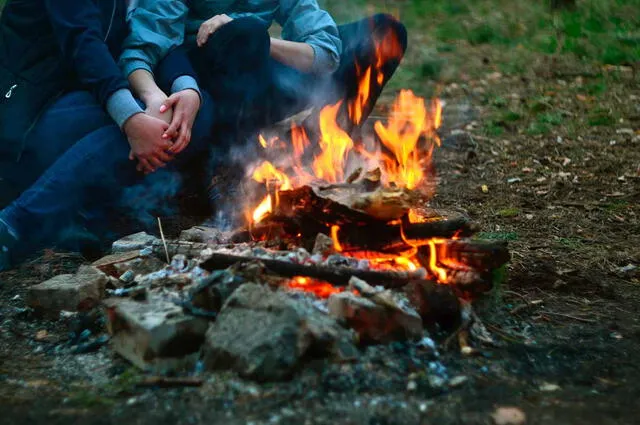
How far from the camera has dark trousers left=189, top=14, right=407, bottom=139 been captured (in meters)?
3.81

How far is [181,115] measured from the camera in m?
3.52

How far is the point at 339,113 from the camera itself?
4.45m

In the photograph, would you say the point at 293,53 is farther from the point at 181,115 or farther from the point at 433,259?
the point at 433,259

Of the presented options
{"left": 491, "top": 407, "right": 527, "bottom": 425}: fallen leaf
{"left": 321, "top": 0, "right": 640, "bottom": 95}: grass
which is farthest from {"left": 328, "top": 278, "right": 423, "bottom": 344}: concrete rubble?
{"left": 321, "top": 0, "right": 640, "bottom": 95}: grass

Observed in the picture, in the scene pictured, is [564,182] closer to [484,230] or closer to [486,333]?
[484,230]

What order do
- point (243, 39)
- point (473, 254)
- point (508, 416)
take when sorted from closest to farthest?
point (508, 416) → point (473, 254) → point (243, 39)

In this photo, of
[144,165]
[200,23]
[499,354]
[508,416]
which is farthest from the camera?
[200,23]

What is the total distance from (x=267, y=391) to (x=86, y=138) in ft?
6.13

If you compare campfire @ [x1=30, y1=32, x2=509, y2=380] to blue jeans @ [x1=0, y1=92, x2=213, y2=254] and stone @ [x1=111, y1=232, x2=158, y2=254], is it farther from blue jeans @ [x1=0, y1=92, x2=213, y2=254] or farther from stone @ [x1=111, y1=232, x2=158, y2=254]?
blue jeans @ [x1=0, y1=92, x2=213, y2=254]

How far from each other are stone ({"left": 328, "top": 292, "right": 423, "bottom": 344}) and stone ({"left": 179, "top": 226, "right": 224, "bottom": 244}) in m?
0.90

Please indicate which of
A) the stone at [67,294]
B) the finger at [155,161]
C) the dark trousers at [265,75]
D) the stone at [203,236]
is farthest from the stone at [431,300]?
the dark trousers at [265,75]

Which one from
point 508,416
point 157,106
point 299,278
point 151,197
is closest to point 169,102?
point 157,106

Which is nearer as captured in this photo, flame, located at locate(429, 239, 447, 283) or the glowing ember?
the glowing ember

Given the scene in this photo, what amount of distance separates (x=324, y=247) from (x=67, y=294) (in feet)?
3.68
